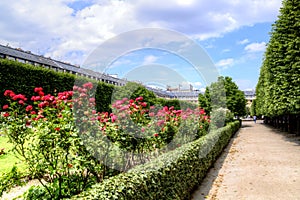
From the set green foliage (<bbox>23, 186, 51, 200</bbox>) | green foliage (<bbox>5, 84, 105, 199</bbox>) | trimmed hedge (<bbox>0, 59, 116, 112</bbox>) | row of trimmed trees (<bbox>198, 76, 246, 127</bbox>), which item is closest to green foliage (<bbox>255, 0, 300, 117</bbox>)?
trimmed hedge (<bbox>0, 59, 116, 112</bbox>)

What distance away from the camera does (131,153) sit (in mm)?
6449

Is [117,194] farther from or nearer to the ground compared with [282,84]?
nearer to the ground

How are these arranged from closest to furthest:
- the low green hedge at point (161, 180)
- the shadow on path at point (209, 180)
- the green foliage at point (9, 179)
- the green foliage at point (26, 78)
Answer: the low green hedge at point (161, 180) → the green foliage at point (9, 179) → the shadow on path at point (209, 180) → the green foliage at point (26, 78)

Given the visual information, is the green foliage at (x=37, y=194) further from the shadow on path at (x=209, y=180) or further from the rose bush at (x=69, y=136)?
the shadow on path at (x=209, y=180)

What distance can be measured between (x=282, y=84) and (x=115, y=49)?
44.6ft

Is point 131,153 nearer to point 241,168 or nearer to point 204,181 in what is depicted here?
point 204,181

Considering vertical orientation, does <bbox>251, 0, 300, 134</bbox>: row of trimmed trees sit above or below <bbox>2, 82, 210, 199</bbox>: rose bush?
above

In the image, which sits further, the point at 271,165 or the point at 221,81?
the point at 221,81

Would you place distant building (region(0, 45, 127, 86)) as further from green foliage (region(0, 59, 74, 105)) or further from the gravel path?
the gravel path

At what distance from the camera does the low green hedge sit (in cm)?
342

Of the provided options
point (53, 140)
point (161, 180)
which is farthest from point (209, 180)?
point (53, 140)

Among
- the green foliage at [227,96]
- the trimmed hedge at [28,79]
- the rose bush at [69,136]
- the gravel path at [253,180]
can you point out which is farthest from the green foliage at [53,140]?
the green foliage at [227,96]

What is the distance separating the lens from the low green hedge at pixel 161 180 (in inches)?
134

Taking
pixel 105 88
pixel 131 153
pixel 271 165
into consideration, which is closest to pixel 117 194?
pixel 131 153
